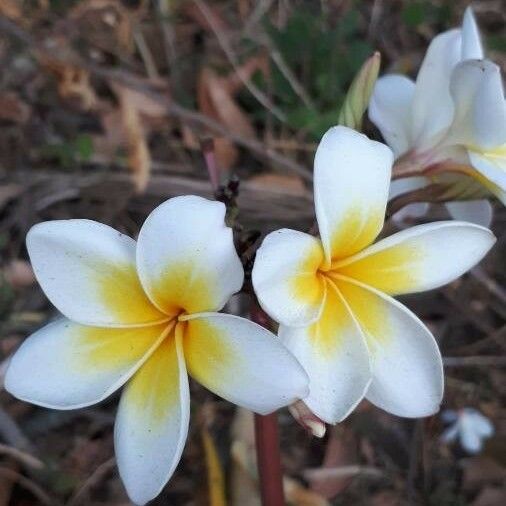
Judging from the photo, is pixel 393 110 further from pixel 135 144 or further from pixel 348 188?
pixel 135 144

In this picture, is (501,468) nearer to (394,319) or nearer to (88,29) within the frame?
(394,319)

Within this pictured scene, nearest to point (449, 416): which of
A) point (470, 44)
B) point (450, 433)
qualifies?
point (450, 433)

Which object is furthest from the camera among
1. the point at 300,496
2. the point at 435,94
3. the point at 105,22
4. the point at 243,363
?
the point at 105,22

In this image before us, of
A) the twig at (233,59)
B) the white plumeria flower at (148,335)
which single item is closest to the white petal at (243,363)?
the white plumeria flower at (148,335)

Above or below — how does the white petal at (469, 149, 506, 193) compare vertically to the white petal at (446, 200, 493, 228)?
above

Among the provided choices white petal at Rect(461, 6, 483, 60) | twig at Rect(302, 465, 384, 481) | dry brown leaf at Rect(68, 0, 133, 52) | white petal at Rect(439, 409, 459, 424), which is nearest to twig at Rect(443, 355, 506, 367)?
white petal at Rect(439, 409, 459, 424)

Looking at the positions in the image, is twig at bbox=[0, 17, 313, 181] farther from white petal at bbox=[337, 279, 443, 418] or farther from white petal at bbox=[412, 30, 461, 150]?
white petal at bbox=[337, 279, 443, 418]

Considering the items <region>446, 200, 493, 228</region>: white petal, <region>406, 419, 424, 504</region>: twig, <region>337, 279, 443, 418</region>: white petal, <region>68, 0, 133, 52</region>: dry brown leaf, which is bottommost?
<region>406, 419, 424, 504</region>: twig
